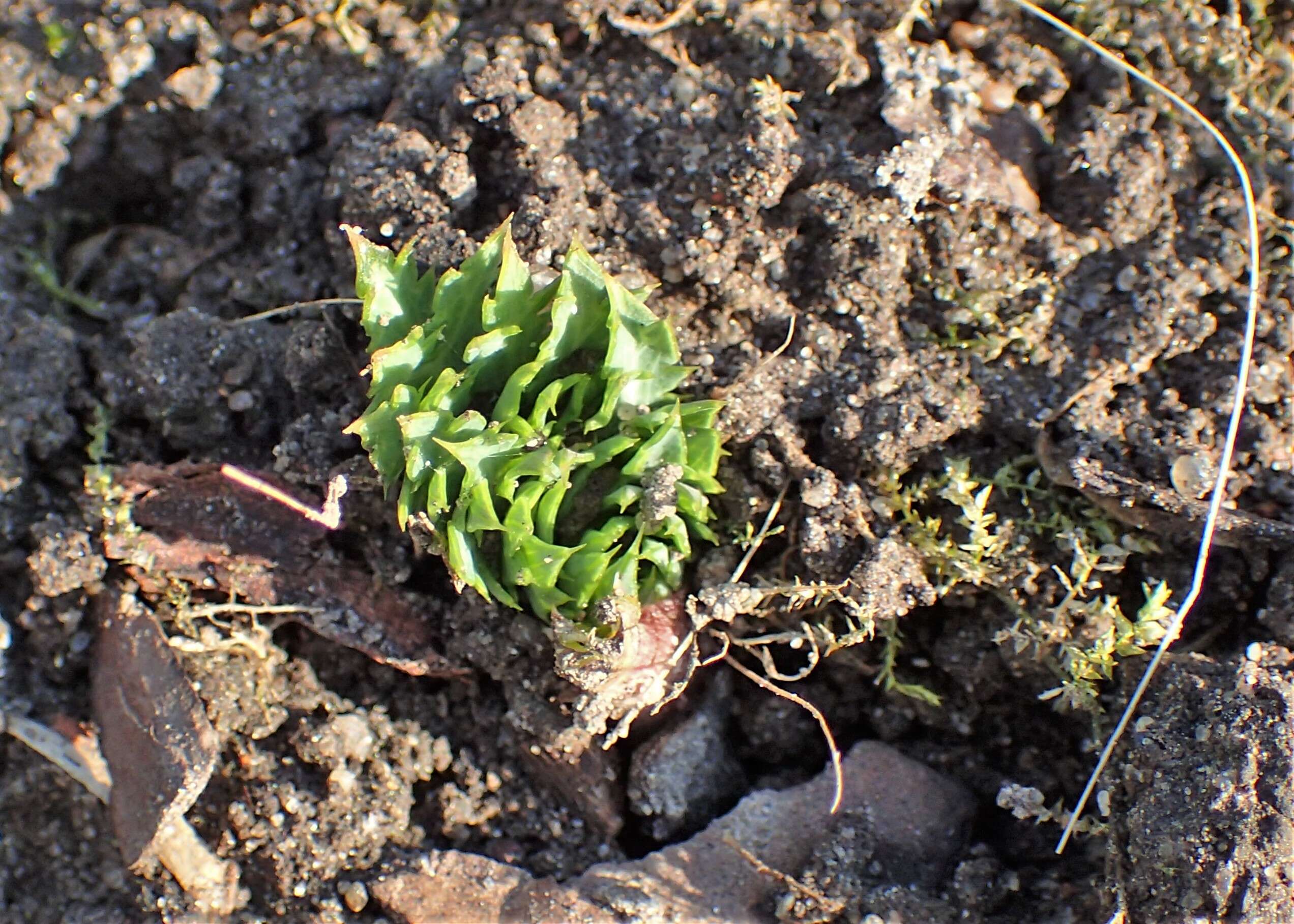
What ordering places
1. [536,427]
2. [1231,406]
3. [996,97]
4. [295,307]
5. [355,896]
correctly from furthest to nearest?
[996,97] < [295,307] < [1231,406] < [355,896] < [536,427]

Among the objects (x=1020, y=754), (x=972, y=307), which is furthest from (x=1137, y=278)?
(x=1020, y=754)

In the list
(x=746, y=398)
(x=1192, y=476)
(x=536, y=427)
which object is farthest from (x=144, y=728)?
(x=1192, y=476)

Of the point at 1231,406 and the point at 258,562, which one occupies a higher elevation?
the point at 1231,406

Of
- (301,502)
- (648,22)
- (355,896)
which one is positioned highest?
(648,22)

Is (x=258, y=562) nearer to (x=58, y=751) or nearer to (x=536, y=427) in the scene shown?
(x=58, y=751)

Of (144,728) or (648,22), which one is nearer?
(144,728)

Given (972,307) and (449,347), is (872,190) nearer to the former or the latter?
(972,307)
